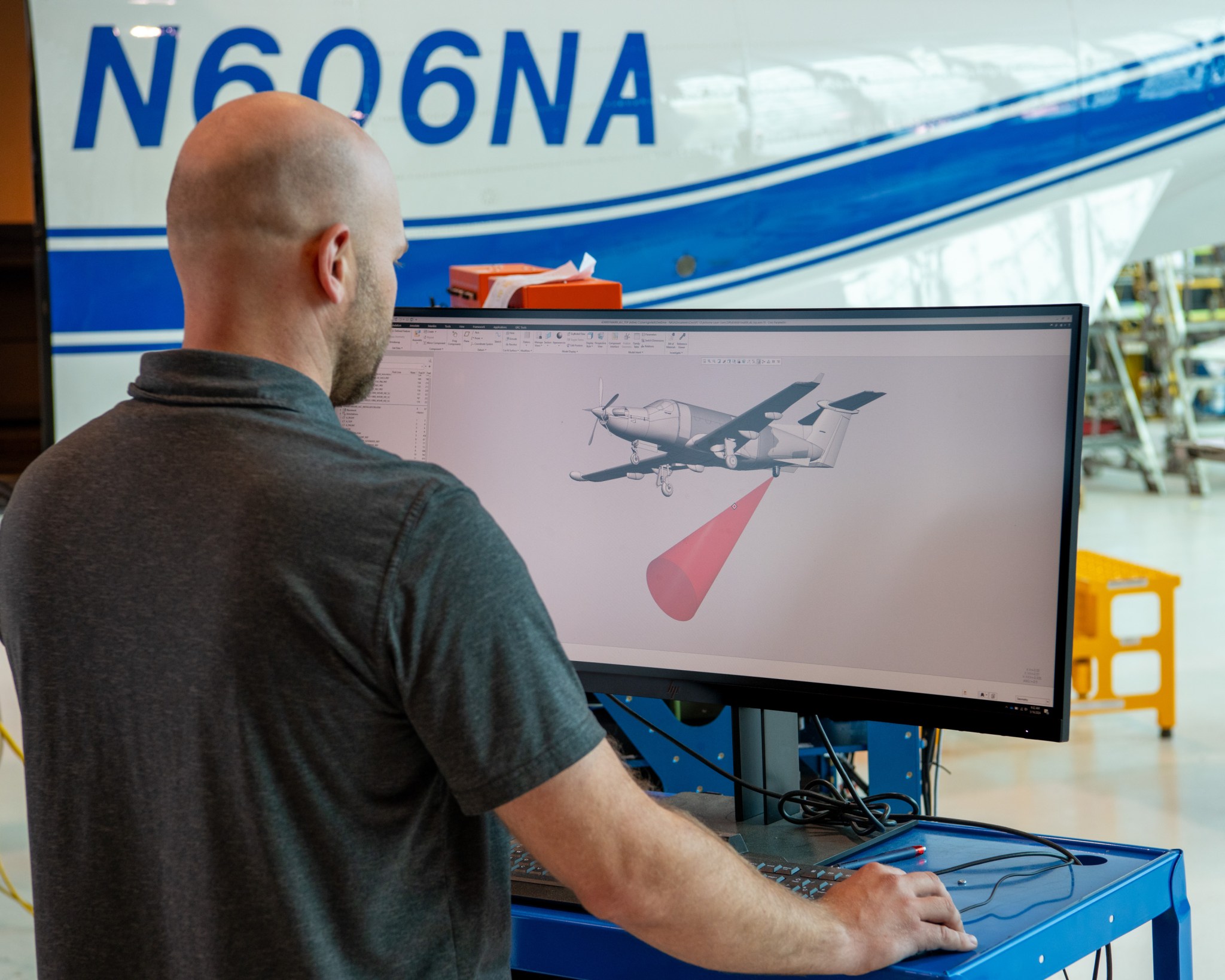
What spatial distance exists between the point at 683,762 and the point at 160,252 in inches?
76.5

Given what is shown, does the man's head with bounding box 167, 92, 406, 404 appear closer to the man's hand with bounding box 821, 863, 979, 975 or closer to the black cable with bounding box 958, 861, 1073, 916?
the man's hand with bounding box 821, 863, 979, 975

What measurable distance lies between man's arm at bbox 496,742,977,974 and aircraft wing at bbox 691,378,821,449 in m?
0.42

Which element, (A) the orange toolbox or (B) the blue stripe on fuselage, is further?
(B) the blue stripe on fuselage

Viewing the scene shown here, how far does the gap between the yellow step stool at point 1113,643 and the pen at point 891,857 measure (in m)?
2.54

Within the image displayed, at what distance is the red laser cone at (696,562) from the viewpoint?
3.69ft

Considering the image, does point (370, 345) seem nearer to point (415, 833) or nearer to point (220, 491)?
point (220, 491)

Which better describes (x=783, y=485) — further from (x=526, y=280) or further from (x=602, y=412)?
(x=526, y=280)

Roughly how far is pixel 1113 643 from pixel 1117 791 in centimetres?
54

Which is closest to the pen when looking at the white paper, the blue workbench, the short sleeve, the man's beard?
the blue workbench

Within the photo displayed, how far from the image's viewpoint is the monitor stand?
1192 millimetres

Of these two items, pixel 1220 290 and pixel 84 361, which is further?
pixel 1220 290

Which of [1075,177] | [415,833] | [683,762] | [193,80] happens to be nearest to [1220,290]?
[1075,177]

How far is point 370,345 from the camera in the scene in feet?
2.70

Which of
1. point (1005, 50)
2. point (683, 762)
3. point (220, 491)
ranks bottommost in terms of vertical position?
point (683, 762)
